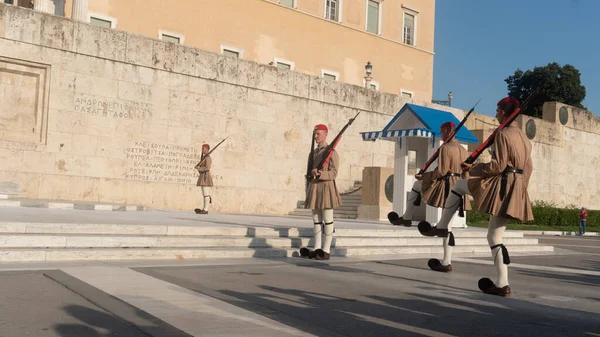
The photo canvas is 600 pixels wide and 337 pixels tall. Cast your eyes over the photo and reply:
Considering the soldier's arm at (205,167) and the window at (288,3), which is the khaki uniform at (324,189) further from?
the window at (288,3)

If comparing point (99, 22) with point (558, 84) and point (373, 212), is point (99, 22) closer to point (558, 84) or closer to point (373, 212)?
point (373, 212)

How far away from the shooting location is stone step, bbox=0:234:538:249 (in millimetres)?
9414

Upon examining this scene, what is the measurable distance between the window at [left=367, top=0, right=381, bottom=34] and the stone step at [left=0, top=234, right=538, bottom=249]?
27.2 metres

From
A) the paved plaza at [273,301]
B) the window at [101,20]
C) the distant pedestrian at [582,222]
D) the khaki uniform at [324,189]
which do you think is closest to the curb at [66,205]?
the paved plaza at [273,301]

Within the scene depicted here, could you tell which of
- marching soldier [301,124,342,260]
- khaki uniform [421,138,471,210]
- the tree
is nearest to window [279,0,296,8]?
marching soldier [301,124,342,260]

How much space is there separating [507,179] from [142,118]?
14.9 meters

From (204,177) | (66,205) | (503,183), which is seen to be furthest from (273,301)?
(204,177)

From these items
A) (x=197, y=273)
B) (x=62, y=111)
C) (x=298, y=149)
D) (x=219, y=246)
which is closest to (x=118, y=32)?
(x=62, y=111)

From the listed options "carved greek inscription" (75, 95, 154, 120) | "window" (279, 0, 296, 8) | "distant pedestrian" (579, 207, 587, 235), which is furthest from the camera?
"window" (279, 0, 296, 8)

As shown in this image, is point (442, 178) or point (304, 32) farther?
point (304, 32)

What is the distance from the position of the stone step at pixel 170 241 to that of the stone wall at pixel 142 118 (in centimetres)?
901

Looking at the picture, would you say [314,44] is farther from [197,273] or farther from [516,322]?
[516,322]

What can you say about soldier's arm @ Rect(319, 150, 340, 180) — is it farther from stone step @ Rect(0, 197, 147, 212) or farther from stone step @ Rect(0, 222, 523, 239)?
stone step @ Rect(0, 197, 147, 212)

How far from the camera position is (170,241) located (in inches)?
423
